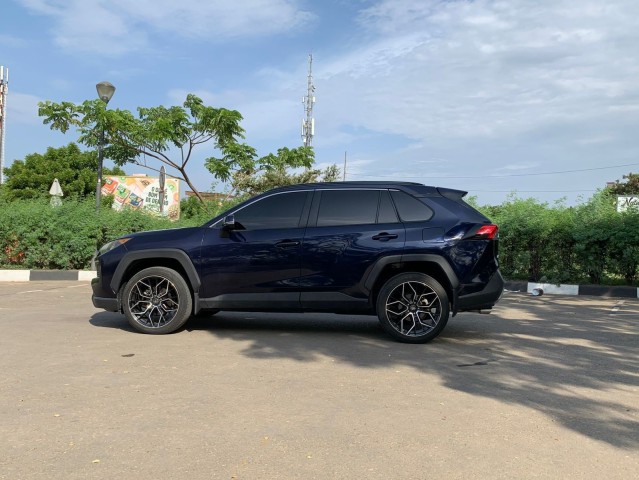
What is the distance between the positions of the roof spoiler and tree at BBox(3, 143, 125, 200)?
38.3m

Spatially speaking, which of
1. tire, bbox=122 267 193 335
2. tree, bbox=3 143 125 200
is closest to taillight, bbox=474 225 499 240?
tire, bbox=122 267 193 335

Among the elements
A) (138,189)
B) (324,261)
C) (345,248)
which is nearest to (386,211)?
(345,248)

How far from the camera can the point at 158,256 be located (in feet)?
21.5

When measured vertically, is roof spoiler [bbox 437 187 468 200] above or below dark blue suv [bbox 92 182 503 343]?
above

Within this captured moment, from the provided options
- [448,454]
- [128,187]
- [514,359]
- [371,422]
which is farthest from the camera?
[128,187]

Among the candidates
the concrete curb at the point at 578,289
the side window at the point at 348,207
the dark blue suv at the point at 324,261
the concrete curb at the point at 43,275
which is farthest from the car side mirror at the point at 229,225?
the concrete curb at the point at 578,289

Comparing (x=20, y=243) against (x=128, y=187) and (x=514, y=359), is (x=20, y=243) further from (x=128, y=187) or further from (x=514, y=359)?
(x=128, y=187)

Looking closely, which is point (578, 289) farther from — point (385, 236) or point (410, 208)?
point (385, 236)

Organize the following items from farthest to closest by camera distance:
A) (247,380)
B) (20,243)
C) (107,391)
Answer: (20,243), (247,380), (107,391)

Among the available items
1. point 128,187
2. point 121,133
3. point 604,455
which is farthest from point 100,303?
point 128,187

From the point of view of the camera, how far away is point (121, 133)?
19.2 m

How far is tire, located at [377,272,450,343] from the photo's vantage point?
6184 millimetres

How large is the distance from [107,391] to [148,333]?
2285 mm

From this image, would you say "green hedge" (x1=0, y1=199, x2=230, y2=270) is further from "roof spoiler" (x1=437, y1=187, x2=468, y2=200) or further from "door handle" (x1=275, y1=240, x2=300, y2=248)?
"roof spoiler" (x1=437, y1=187, x2=468, y2=200)
